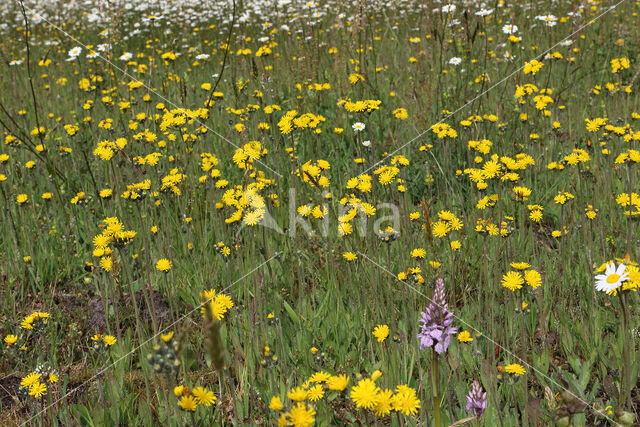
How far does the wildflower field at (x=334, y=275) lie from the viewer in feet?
5.63

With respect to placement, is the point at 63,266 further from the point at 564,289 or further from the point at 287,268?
the point at 564,289

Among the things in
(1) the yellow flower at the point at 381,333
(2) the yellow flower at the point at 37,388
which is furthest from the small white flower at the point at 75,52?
(1) the yellow flower at the point at 381,333

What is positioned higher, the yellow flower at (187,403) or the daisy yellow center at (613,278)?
the daisy yellow center at (613,278)

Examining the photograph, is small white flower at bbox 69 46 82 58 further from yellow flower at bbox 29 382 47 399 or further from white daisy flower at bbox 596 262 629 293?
white daisy flower at bbox 596 262 629 293

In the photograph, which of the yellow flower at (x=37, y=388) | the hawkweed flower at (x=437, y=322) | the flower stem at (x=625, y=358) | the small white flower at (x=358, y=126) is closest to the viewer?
the hawkweed flower at (x=437, y=322)

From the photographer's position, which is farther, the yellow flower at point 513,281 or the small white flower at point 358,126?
the small white flower at point 358,126

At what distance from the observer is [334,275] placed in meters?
2.44

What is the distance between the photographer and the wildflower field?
1.72 m

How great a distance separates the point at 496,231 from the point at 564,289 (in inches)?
16.9

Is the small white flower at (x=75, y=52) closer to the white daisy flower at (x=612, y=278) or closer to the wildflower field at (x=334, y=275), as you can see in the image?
the wildflower field at (x=334, y=275)

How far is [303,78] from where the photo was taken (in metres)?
4.41

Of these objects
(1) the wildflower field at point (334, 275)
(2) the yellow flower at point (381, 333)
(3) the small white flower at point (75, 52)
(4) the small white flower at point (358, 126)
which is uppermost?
(3) the small white flower at point (75, 52)

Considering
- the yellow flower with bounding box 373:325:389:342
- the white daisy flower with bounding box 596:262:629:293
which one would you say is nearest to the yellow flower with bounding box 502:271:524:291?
the white daisy flower with bounding box 596:262:629:293

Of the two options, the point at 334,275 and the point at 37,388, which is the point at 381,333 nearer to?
the point at 334,275
